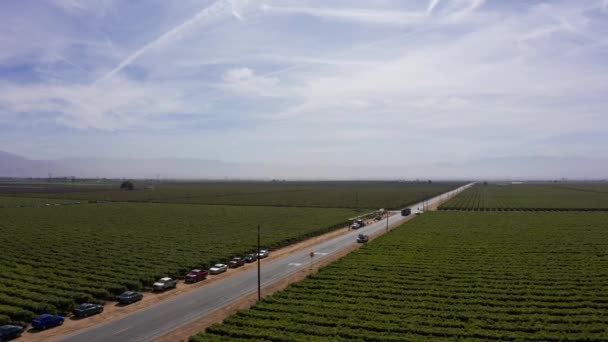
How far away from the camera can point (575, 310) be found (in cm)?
3030

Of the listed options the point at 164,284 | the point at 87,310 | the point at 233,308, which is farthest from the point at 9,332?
the point at 233,308

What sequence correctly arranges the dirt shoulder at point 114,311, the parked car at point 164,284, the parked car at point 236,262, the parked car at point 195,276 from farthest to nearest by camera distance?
1. the parked car at point 236,262
2. the parked car at point 195,276
3. the parked car at point 164,284
4. the dirt shoulder at point 114,311

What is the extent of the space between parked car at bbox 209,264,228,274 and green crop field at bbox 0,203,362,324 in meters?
2.31

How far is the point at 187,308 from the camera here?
32.6 m

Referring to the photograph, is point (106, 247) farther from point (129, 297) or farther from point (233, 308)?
point (233, 308)

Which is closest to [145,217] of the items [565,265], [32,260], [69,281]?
Result: [32,260]

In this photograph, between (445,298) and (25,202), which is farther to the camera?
(25,202)

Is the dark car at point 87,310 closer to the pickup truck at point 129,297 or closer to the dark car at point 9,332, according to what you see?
the pickup truck at point 129,297

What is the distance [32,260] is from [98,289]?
1765 centimetres

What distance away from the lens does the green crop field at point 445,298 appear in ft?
85.9

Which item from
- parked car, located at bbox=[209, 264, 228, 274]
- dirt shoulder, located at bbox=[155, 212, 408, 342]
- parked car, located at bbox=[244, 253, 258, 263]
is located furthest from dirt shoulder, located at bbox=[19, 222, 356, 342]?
dirt shoulder, located at bbox=[155, 212, 408, 342]

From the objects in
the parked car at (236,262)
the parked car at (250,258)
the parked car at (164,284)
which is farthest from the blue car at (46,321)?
the parked car at (250,258)

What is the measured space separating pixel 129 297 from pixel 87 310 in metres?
3.59

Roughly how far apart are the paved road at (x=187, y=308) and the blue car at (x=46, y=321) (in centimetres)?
265
